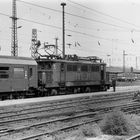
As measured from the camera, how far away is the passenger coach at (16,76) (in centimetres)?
2158

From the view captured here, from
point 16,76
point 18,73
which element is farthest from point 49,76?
point 16,76

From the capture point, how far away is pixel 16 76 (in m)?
22.6

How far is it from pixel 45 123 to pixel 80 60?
1853 centimetres

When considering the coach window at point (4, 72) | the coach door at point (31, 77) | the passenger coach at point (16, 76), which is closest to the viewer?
the coach window at point (4, 72)

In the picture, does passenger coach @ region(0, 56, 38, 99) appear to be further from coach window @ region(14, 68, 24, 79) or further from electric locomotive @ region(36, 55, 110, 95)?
electric locomotive @ region(36, 55, 110, 95)

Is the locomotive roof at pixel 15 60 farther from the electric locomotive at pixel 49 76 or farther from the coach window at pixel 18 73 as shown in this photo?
the coach window at pixel 18 73

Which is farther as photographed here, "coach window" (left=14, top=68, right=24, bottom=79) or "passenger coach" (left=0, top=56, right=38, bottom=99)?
"coach window" (left=14, top=68, right=24, bottom=79)

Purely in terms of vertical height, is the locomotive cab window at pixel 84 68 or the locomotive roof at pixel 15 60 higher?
the locomotive roof at pixel 15 60

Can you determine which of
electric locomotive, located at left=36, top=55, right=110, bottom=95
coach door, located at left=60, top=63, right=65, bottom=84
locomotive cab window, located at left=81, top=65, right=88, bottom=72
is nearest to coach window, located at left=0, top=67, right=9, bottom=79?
electric locomotive, located at left=36, top=55, right=110, bottom=95

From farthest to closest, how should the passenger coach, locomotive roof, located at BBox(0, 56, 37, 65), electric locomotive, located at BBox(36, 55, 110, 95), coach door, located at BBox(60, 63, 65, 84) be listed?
coach door, located at BBox(60, 63, 65, 84) → electric locomotive, located at BBox(36, 55, 110, 95) → locomotive roof, located at BBox(0, 56, 37, 65) → the passenger coach

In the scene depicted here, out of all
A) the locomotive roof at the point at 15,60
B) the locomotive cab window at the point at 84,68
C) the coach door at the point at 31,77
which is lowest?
the coach door at the point at 31,77

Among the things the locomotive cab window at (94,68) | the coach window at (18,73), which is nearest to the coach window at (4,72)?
Result: the coach window at (18,73)

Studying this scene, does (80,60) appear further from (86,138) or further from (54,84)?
(86,138)

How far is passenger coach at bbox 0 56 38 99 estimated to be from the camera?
21.6 m
